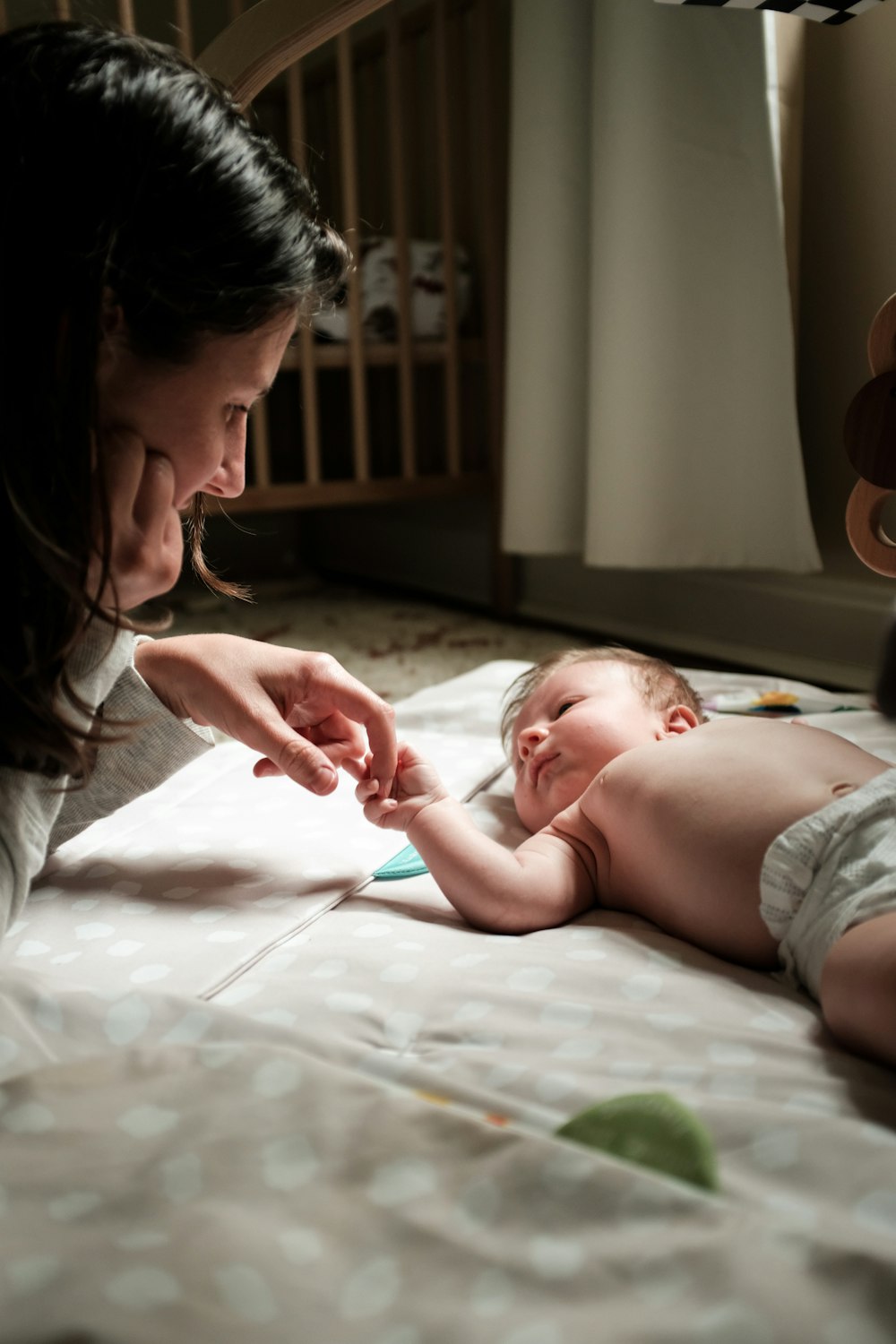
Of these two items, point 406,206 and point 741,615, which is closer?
point 741,615

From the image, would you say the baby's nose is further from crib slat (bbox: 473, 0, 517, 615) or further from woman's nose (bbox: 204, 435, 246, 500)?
crib slat (bbox: 473, 0, 517, 615)

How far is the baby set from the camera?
65 cm

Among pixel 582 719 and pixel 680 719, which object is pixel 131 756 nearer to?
pixel 582 719

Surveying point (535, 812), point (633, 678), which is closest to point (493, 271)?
Result: point (633, 678)

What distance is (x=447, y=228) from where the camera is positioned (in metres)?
2.27

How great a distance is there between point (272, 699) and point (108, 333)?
13.7 inches

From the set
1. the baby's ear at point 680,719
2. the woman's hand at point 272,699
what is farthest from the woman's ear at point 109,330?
the baby's ear at point 680,719

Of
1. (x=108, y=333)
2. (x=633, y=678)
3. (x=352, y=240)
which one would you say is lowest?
(x=633, y=678)

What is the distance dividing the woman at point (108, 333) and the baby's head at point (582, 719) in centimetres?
35

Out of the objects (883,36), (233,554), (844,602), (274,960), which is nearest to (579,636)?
(844,602)

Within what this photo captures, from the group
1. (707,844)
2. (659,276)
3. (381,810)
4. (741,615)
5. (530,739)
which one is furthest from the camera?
(741,615)

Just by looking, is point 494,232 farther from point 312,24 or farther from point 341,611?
point 312,24

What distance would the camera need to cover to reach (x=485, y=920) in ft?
2.64

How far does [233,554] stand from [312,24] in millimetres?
2452
